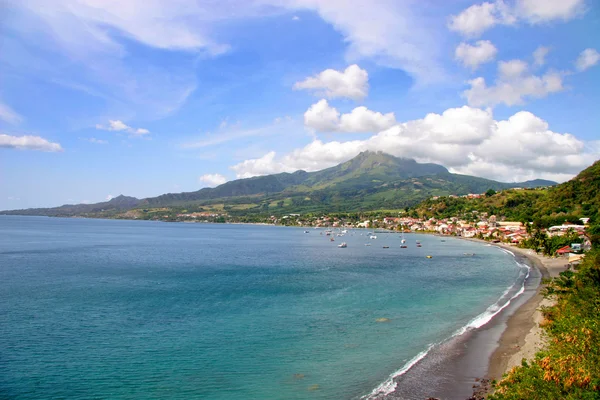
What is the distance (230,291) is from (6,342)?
19039 mm

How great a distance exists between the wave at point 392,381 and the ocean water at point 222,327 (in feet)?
0.60

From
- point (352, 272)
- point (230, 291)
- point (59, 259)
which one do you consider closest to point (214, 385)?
point (230, 291)

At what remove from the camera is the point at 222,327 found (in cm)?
2700

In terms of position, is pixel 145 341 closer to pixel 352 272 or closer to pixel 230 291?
pixel 230 291

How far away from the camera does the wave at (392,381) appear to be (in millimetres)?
17091

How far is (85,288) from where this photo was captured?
38.8 meters

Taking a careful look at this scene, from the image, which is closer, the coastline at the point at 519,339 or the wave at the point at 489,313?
the coastline at the point at 519,339

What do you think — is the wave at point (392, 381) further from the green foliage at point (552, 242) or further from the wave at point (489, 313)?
the green foliage at point (552, 242)

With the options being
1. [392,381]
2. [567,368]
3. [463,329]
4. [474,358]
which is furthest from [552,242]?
[567,368]

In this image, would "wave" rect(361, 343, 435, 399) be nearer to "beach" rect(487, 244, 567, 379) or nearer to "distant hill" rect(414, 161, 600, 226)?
"beach" rect(487, 244, 567, 379)

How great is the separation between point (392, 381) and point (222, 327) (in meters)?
12.6

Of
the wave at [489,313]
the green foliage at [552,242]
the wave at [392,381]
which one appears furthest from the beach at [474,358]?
the green foliage at [552,242]

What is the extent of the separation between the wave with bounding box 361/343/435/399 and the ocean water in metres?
0.18

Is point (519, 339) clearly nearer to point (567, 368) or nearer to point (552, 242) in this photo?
point (567, 368)
